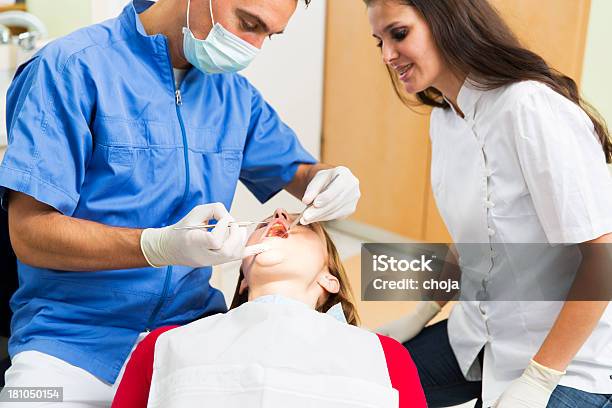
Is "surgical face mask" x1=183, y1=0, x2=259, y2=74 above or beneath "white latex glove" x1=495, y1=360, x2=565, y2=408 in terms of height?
above

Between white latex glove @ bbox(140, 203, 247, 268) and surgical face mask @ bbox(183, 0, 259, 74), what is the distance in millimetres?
348

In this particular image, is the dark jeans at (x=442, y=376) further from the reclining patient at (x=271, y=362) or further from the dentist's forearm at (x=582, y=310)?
the reclining patient at (x=271, y=362)

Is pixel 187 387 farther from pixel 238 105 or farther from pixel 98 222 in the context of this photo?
pixel 238 105

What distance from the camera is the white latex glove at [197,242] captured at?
123 cm

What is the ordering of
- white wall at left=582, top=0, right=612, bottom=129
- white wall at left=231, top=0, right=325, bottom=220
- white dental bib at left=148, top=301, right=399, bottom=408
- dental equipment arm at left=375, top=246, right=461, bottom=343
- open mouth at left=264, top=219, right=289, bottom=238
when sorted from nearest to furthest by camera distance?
1. white dental bib at left=148, top=301, right=399, bottom=408
2. open mouth at left=264, top=219, right=289, bottom=238
3. dental equipment arm at left=375, top=246, right=461, bottom=343
4. white wall at left=582, top=0, right=612, bottom=129
5. white wall at left=231, top=0, right=325, bottom=220

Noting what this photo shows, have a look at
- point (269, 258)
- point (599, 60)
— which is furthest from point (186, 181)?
point (599, 60)

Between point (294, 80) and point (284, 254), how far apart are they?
2261 mm

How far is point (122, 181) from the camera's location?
1387mm

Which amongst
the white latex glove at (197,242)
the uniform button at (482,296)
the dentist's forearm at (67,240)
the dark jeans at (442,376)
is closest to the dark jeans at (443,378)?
the dark jeans at (442,376)

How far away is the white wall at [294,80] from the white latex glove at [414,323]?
4.90ft

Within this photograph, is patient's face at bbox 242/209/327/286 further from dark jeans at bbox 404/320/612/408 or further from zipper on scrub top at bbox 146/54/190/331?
dark jeans at bbox 404/320/612/408

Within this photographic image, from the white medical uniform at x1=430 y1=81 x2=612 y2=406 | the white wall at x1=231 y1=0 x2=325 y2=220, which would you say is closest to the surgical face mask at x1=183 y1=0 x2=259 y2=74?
the white medical uniform at x1=430 y1=81 x2=612 y2=406

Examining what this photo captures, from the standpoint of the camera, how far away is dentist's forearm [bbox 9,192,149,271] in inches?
50.0

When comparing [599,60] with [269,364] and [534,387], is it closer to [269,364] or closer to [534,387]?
[534,387]
